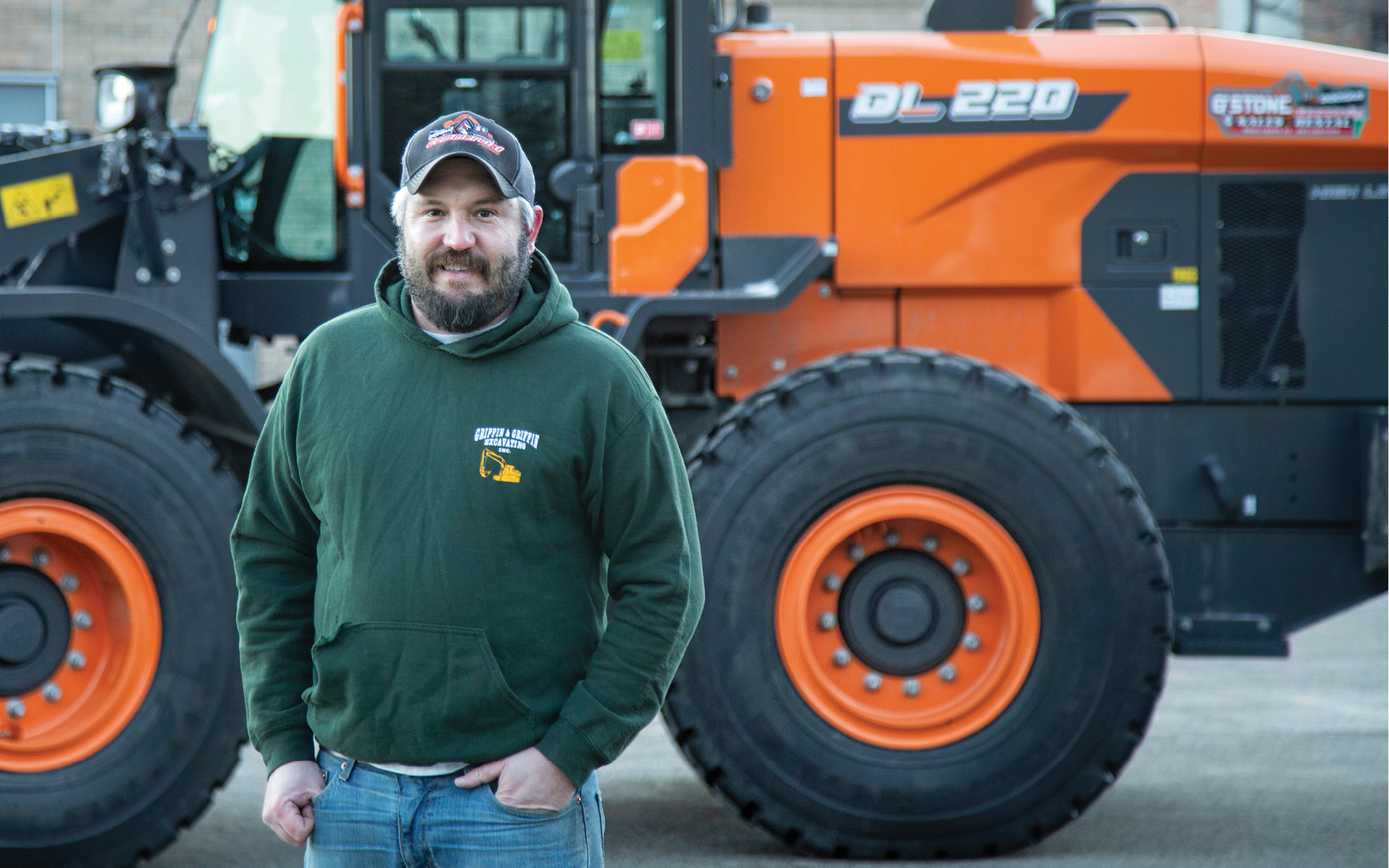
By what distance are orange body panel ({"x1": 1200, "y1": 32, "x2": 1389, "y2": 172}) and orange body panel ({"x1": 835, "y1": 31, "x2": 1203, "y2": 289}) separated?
0.23ft

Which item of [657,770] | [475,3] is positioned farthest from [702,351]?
[657,770]

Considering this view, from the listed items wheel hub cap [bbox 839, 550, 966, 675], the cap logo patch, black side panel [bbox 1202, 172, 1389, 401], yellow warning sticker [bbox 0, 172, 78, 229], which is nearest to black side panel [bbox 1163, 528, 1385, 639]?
black side panel [bbox 1202, 172, 1389, 401]

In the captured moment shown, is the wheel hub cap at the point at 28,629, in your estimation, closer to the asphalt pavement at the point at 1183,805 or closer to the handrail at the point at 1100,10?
the asphalt pavement at the point at 1183,805

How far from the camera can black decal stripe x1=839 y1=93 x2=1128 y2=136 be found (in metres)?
4.70

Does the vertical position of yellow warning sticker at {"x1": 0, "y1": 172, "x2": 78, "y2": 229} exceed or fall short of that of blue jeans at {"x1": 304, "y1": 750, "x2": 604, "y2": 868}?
it exceeds it

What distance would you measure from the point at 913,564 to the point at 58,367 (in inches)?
98.5

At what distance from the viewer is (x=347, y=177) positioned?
15.1 ft

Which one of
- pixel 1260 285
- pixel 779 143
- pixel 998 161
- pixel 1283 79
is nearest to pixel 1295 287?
pixel 1260 285

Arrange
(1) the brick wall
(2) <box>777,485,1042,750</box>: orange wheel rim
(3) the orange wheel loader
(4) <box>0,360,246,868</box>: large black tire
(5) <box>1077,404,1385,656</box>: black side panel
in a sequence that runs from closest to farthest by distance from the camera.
A: 1. (4) <box>0,360,246,868</box>: large black tire
2. (3) the orange wheel loader
3. (2) <box>777,485,1042,750</box>: orange wheel rim
4. (5) <box>1077,404,1385,656</box>: black side panel
5. (1) the brick wall

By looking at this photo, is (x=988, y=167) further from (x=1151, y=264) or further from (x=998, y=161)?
(x=1151, y=264)

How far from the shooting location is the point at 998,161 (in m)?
4.72

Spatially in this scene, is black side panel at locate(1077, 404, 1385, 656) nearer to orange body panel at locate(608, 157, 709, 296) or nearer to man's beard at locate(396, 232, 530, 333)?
orange body panel at locate(608, 157, 709, 296)

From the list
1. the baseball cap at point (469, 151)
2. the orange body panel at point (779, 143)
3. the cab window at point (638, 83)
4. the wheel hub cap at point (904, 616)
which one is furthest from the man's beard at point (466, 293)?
the orange body panel at point (779, 143)

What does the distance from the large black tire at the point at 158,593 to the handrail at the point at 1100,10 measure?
10.6 feet
